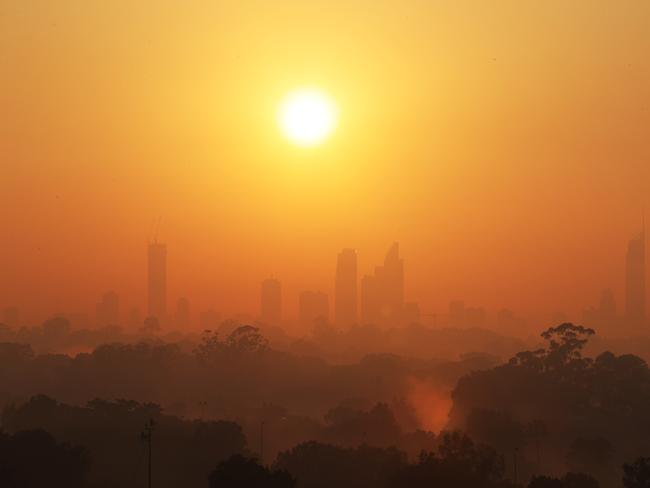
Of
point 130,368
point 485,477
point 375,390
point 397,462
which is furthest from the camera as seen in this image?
point 130,368

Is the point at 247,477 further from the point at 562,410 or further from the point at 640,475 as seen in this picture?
the point at 562,410

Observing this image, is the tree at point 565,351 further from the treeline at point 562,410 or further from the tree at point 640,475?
the tree at point 640,475

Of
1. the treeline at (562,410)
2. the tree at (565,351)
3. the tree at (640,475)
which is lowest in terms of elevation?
the treeline at (562,410)

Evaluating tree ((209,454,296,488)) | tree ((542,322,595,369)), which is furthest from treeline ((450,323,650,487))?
tree ((209,454,296,488))

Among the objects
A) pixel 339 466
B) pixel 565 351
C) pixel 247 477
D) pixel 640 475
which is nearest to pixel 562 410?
pixel 565 351

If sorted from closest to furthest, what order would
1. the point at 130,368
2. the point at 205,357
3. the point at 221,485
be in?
1. the point at 221,485
2. the point at 130,368
3. the point at 205,357

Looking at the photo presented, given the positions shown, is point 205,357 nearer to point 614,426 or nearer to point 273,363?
point 273,363

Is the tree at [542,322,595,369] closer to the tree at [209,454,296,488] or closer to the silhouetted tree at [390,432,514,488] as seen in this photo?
the silhouetted tree at [390,432,514,488]

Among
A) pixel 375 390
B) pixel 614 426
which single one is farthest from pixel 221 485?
pixel 375 390

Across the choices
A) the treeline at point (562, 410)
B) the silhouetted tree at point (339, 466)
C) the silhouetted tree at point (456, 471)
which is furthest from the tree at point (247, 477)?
the treeline at point (562, 410)
